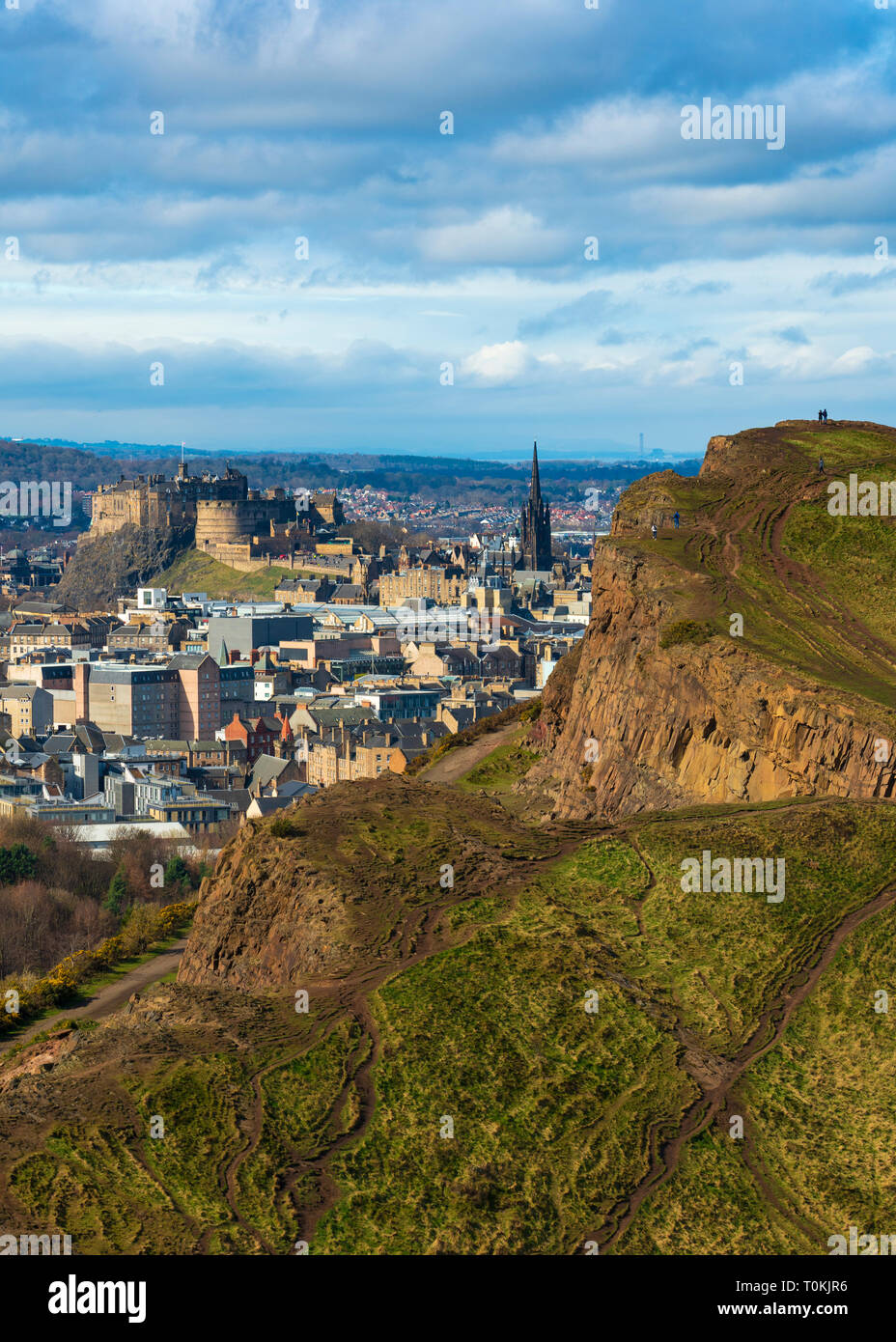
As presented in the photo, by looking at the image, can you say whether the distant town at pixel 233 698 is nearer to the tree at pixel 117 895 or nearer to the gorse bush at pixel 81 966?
the tree at pixel 117 895

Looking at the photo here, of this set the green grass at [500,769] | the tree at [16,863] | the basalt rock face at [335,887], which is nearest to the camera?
the basalt rock face at [335,887]

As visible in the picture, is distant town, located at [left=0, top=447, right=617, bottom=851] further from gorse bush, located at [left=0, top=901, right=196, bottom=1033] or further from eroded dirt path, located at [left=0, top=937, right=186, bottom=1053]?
eroded dirt path, located at [left=0, top=937, right=186, bottom=1053]

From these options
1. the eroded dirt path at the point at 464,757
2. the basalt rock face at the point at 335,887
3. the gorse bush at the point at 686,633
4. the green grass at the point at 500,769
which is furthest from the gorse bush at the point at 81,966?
the gorse bush at the point at 686,633

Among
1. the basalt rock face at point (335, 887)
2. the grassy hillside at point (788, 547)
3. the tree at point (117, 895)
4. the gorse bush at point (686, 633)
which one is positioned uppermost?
the grassy hillside at point (788, 547)

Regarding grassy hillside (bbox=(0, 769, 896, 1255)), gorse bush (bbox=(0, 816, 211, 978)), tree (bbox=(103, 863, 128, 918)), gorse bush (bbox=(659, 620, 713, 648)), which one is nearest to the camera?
grassy hillside (bbox=(0, 769, 896, 1255))

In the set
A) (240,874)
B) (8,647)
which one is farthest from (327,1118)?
(8,647)

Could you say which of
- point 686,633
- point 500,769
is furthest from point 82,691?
point 686,633

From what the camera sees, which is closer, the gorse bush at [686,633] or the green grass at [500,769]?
the gorse bush at [686,633]

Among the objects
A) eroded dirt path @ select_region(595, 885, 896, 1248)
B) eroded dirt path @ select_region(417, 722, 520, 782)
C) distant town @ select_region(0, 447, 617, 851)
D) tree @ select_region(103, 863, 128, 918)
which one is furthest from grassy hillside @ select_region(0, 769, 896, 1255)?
distant town @ select_region(0, 447, 617, 851)
